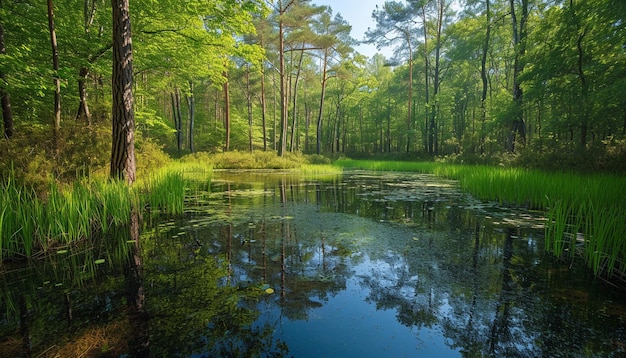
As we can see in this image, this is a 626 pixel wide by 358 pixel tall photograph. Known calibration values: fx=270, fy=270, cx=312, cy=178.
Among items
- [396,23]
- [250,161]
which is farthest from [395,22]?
[250,161]

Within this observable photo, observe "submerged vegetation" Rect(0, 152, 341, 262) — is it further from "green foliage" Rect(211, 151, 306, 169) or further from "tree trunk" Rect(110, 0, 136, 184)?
"green foliage" Rect(211, 151, 306, 169)

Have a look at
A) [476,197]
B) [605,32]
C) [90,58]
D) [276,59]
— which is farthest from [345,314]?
[276,59]

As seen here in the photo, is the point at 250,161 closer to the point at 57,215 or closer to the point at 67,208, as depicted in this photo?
the point at 67,208

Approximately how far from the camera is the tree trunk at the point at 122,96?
458 cm

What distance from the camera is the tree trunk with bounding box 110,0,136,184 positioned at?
4582mm

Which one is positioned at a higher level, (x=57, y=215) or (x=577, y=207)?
(x=57, y=215)

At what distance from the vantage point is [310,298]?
204 centimetres

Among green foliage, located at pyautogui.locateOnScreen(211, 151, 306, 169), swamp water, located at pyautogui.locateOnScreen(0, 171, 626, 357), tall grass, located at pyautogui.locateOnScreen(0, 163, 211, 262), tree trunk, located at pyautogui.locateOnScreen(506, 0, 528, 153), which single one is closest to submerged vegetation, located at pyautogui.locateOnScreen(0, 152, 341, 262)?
tall grass, located at pyautogui.locateOnScreen(0, 163, 211, 262)

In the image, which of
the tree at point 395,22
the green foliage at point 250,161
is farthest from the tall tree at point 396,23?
the green foliage at point 250,161

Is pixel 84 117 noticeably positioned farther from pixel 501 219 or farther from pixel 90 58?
pixel 501 219

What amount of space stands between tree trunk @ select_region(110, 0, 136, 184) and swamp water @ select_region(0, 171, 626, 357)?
1800mm

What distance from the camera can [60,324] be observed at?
5.27ft

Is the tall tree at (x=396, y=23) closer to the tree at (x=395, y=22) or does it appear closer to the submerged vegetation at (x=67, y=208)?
the tree at (x=395, y=22)

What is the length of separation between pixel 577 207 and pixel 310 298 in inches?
186
